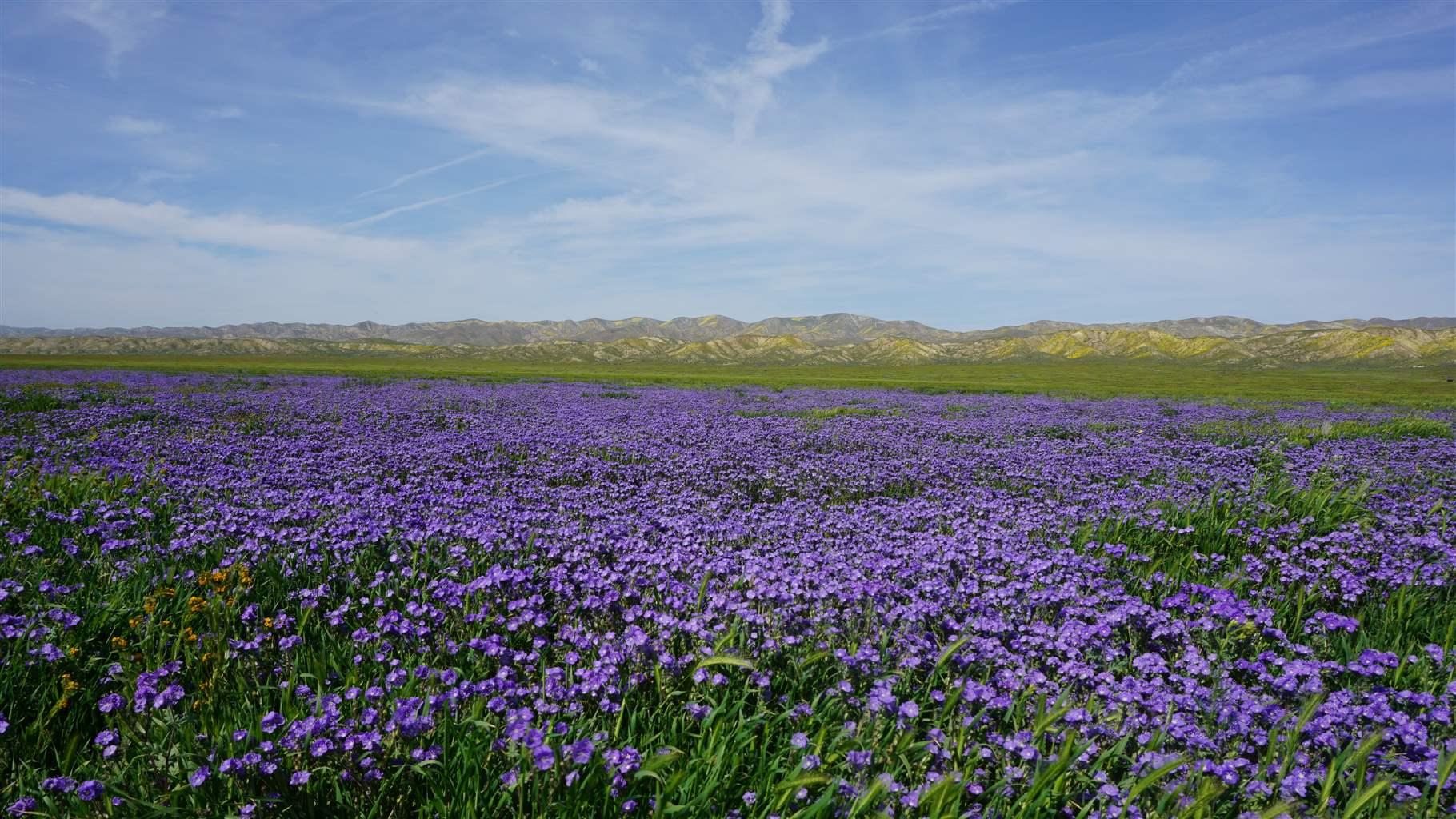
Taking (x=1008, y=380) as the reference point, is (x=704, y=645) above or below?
below

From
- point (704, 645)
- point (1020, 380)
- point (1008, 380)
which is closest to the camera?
point (704, 645)

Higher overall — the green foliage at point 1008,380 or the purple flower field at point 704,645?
the green foliage at point 1008,380

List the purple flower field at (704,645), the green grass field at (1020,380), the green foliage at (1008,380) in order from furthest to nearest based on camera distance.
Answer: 1. the green grass field at (1020,380)
2. the green foliage at (1008,380)
3. the purple flower field at (704,645)

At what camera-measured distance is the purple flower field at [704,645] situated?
2971 millimetres

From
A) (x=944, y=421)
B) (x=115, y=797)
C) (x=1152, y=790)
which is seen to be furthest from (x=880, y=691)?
(x=944, y=421)

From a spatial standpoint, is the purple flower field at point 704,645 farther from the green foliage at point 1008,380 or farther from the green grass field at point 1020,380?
the green grass field at point 1020,380

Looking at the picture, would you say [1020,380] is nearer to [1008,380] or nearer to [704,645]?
[1008,380]

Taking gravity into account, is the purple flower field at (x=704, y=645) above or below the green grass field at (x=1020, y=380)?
below

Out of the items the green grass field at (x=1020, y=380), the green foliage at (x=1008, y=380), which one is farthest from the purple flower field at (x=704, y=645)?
the green grass field at (x=1020, y=380)

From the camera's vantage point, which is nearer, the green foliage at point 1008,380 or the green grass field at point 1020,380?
the green foliage at point 1008,380

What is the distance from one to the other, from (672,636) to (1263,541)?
22.4ft

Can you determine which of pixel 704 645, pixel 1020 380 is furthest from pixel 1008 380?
pixel 704 645

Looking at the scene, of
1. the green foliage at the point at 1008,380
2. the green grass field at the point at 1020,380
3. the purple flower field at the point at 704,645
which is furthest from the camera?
the green grass field at the point at 1020,380

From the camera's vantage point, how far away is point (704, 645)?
14.4 feet
